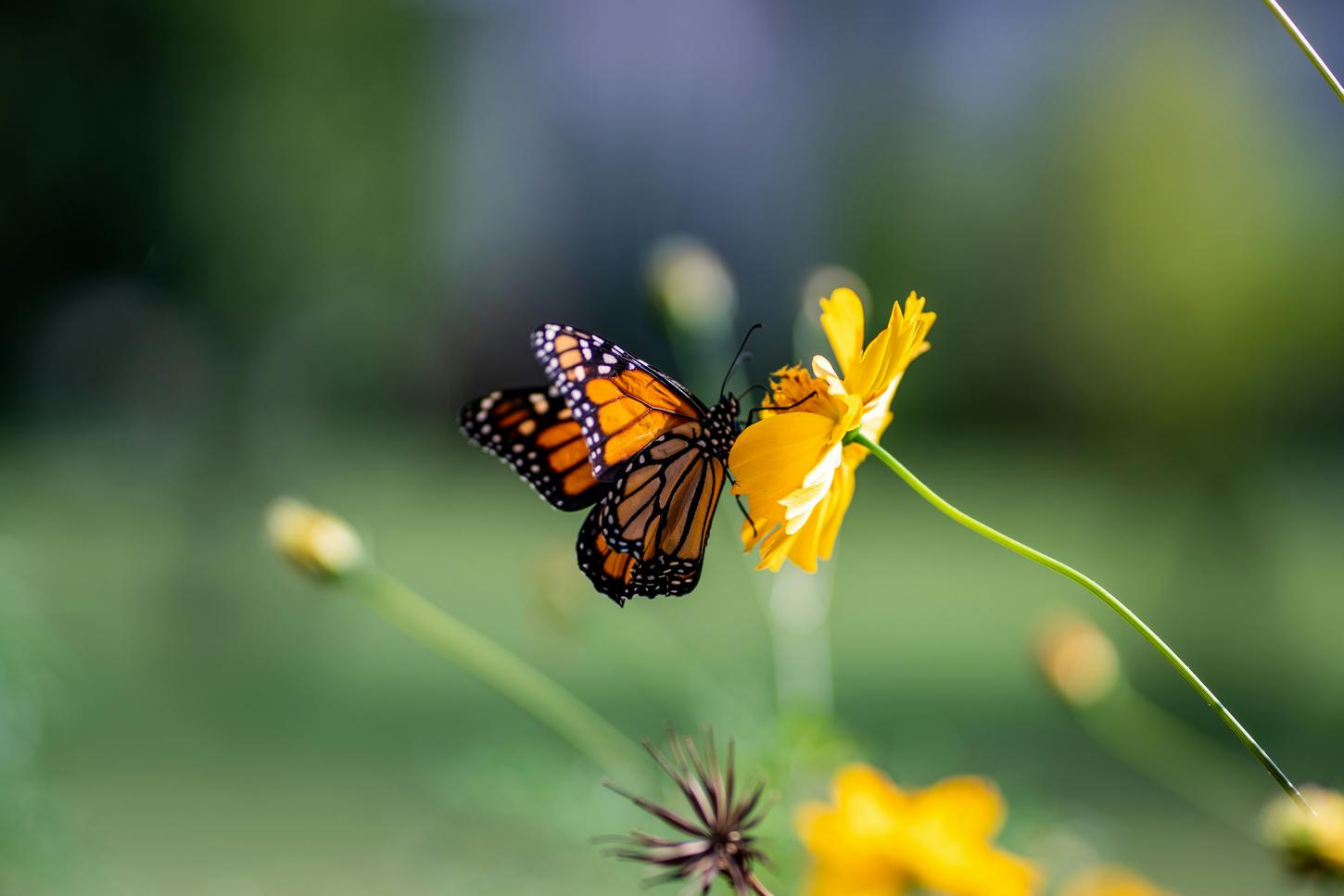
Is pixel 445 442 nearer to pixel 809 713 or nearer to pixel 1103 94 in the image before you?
pixel 1103 94

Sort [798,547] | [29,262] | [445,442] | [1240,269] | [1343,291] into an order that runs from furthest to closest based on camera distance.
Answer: [445,442], [29,262], [1240,269], [1343,291], [798,547]

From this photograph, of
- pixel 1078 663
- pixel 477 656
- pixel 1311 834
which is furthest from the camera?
pixel 1078 663

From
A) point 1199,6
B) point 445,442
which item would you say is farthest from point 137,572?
point 1199,6

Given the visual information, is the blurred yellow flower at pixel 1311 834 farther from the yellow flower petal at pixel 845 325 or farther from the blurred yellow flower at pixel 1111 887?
the yellow flower petal at pixel 845 325

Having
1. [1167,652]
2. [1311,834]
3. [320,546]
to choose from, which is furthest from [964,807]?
[320,546]

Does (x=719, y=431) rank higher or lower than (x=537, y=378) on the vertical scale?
lower

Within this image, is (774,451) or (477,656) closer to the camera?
(774,451)

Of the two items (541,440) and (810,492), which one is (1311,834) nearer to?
(810,492)

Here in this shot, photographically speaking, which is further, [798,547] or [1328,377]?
[1328,377]
